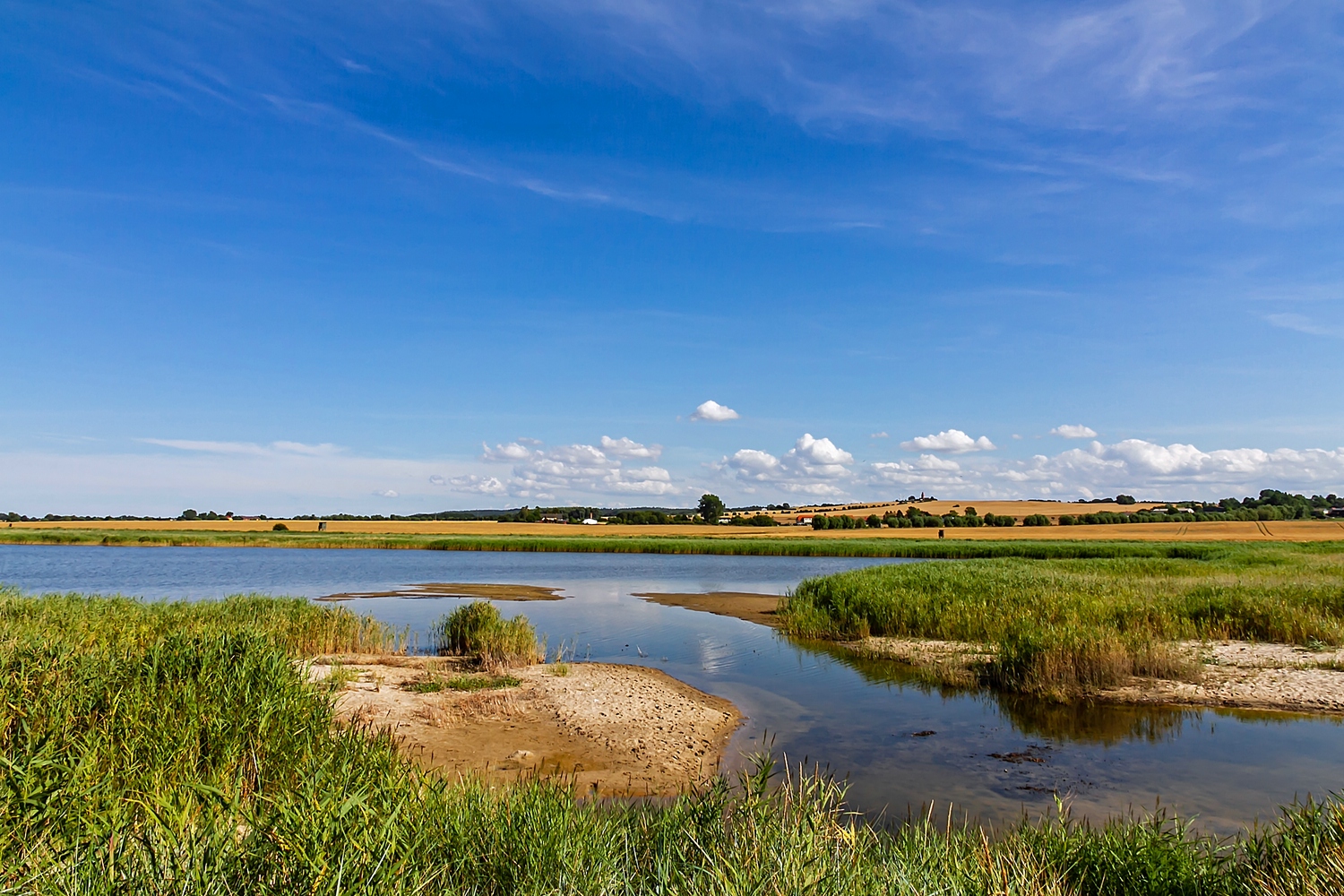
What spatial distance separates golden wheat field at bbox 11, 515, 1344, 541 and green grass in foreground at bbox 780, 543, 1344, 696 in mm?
53795

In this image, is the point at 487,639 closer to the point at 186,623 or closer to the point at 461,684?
the point at 461,684

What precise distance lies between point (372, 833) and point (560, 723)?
357 inches

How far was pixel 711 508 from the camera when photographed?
453ft

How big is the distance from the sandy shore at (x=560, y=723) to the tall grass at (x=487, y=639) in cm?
93

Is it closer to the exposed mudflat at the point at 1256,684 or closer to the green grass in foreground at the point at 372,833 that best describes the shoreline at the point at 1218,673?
the exposed mudflat at the point at 1256,684

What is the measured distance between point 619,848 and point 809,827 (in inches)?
57.8

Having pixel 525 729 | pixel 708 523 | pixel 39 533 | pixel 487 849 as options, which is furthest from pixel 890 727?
pixel 708 523

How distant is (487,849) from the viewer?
17.5 feet

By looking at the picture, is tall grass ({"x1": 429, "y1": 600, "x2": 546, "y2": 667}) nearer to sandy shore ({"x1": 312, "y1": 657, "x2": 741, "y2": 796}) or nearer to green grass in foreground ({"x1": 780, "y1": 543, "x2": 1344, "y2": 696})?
sandy shore ({"x1": 312, "y1": 657, "x2": 741, "y2": 796})

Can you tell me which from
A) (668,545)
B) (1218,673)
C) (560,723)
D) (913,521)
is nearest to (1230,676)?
(1218,673)

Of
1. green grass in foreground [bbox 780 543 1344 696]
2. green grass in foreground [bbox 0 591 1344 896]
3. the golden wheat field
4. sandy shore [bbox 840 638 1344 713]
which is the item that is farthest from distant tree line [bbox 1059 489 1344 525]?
green grass in foreground [bbox 0 591 1344 896]

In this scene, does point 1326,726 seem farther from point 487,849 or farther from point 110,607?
point 110,607

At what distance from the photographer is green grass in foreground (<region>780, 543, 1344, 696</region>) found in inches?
659

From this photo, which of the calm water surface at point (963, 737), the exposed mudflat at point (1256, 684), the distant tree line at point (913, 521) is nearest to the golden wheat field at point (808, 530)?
the distant tree line at point (913, 521)
